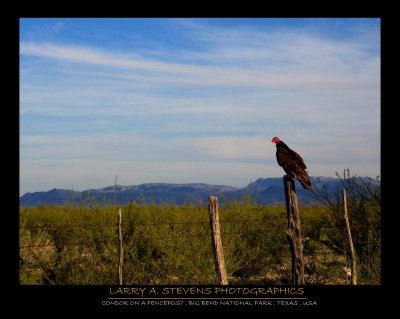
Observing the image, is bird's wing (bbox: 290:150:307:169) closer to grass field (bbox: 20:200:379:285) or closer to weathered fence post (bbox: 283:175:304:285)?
weathered fence post (bbox: 283:175:304:285)

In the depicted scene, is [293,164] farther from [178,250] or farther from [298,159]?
[178,250]

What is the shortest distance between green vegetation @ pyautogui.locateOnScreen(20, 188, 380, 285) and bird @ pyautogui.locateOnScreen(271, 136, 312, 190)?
5.32 ft

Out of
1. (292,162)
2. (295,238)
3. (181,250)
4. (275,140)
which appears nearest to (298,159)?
(292,162)

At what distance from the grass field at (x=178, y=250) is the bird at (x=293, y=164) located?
1.69 meters

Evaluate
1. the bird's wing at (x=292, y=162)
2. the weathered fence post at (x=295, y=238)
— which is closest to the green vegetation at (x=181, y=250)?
the bird's wing at (x=292, y=162)

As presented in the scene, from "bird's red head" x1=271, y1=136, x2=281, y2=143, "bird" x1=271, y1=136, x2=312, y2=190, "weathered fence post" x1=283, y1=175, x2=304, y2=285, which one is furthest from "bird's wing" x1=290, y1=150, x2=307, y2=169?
"weathered fence post" x1=283, y1=175, x2=304, y2=285

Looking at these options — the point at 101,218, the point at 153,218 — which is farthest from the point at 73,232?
the point at 153,218

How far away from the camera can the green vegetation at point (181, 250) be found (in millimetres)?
10820

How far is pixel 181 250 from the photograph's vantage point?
36.7 feet

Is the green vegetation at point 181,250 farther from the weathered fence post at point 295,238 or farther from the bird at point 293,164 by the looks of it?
the weathered fence post at point 295,238

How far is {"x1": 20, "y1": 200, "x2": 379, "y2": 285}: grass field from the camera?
35.6ft
